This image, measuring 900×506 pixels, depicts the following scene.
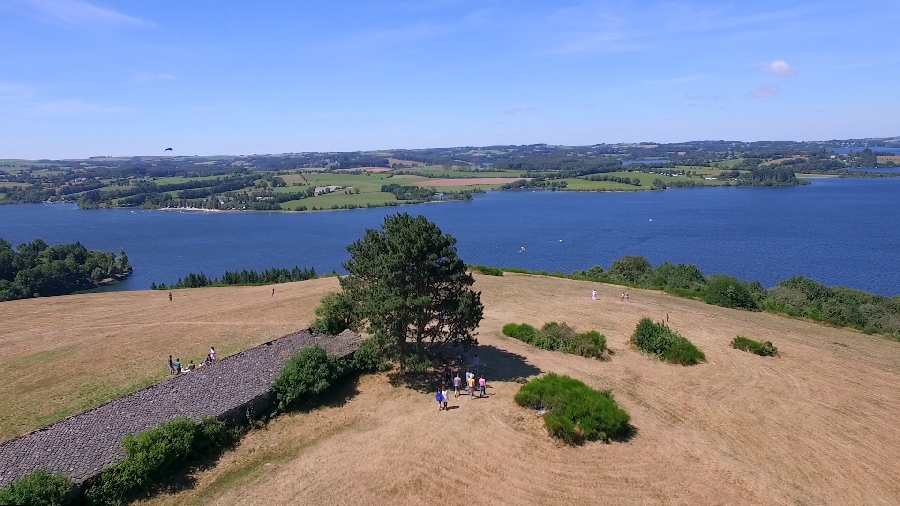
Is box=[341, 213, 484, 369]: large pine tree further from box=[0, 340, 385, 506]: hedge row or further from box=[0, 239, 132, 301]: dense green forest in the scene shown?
box=[0, 239, 132, 301]: dense green forest

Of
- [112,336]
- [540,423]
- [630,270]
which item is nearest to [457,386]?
A: [540,423]

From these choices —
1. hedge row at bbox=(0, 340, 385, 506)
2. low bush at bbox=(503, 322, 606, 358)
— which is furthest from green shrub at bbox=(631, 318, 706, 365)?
hedge row at bbox=(0, 340, 385, 506)

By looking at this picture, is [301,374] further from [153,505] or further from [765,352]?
[765,352]

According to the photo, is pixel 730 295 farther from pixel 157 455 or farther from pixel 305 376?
pixel 157 455

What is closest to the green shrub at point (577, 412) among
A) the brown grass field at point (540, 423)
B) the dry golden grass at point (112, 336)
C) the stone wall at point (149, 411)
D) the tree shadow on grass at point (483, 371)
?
the brown grass field at point (540, 423)

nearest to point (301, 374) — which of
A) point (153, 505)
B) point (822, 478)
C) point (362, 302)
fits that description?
point (362, 302)

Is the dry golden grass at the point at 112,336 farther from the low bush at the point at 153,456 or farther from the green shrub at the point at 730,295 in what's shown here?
the green shrub at the point at 730,295
